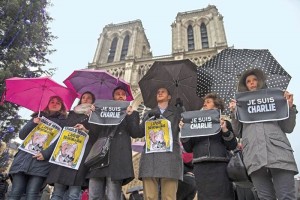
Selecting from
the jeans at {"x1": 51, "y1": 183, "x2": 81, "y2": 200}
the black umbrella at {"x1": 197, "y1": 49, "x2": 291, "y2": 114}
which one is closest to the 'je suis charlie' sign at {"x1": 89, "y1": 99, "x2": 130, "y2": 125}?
the jeans at {"x1": 51, "y1": 183, "x2": 81, "y2": 200}

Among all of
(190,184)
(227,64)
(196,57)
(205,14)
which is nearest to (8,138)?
(190,184)

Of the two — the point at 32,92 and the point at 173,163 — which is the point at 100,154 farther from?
the point at 32,92

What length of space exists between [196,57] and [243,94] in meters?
15.4

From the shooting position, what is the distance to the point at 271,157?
222 cm

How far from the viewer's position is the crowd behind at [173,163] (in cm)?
228

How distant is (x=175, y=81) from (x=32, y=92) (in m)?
2.28

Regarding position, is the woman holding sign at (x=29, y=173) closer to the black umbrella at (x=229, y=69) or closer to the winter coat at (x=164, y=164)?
the winter coat at (x=164, y=164)

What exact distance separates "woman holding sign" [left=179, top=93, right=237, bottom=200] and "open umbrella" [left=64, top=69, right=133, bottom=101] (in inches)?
65.3

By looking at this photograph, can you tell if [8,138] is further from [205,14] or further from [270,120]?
[205,14]

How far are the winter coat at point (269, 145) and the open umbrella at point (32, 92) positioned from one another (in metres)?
2.70

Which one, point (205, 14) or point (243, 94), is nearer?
point (243, 94)

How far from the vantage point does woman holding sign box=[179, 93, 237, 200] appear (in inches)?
97.9

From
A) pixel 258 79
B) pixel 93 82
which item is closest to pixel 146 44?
pixel 93 82

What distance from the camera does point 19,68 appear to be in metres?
6.27
